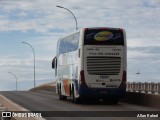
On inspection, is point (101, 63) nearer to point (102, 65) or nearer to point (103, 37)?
point (102, 65)

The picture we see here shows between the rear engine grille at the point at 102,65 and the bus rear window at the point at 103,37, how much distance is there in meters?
0.85

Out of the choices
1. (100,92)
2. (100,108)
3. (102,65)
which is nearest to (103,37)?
(102,65)

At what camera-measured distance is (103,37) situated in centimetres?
2870

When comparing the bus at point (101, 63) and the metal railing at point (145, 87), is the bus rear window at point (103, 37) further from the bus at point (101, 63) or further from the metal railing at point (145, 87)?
the metal railing at point (145, 87)

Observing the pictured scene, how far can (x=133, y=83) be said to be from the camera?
160 feet

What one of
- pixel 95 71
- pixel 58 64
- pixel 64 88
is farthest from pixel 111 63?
pixel 58 64

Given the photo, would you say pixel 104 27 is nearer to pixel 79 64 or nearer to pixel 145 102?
pixel 79 64

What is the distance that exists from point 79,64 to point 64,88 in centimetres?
513

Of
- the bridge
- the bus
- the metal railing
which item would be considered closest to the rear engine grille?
the bus

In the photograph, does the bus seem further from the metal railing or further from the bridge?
the metal railing

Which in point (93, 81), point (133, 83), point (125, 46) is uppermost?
point (125, 46)

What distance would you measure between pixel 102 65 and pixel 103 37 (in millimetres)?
1485

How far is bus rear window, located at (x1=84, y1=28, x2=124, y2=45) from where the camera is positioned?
2859cm

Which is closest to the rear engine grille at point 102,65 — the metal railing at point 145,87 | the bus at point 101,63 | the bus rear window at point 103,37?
the bus at point 101,63
